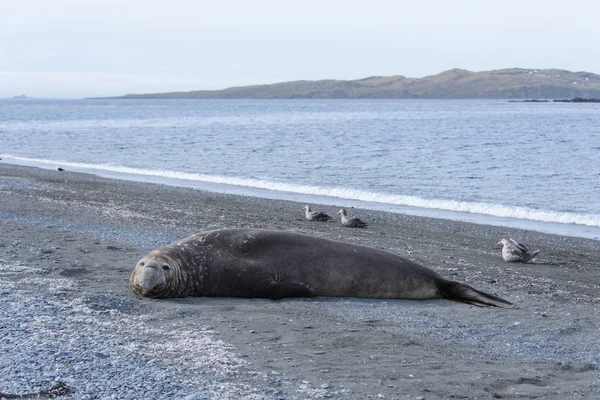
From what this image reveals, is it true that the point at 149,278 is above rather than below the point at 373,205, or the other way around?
above

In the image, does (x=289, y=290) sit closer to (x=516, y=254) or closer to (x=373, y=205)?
(x=516, y=254)

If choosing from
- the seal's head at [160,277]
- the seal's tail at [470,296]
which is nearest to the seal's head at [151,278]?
the seal's head at [160,277]

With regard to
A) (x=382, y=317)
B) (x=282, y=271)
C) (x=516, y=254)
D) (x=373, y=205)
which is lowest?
(x=373, y=205)

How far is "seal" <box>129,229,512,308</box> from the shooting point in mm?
7883

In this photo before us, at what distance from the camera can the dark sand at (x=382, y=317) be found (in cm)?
519

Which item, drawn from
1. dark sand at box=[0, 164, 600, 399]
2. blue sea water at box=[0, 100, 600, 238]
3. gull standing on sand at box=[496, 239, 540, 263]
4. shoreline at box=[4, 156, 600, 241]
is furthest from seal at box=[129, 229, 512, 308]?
blue sea water at box=[0, 100, 600, 238]

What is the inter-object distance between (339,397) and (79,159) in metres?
31.2

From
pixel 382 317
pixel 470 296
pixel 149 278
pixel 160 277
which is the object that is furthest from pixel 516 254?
pixel 149 278

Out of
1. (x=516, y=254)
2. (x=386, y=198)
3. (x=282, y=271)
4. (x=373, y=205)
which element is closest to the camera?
(x=282, y=271)

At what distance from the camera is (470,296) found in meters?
7.99

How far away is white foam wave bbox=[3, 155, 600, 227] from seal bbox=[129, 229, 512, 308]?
988 cm

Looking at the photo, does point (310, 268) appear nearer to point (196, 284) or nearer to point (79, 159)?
point (196, 284)

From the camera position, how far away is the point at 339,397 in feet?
15.8

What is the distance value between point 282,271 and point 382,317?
1.36 meters
